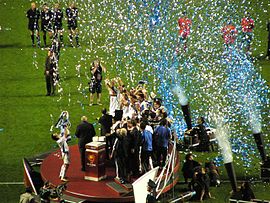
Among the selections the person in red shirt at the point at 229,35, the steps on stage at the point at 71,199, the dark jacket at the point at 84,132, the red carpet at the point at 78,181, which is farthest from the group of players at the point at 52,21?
the steps on stage at the point at 71,199

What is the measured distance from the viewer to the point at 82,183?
21875mm

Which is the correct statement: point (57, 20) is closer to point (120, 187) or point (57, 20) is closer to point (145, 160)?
point (145, 160)

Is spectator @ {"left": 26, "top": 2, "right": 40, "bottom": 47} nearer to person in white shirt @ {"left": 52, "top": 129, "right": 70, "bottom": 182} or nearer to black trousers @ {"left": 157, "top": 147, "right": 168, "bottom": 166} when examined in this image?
black trousers @ {"left": 157, "top": 147, "right": 168, "bottom": 166}

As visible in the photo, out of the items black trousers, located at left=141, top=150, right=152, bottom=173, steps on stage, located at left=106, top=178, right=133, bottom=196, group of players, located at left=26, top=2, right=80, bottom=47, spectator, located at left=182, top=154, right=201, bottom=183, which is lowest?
steps on stage, located at left=106, top=178, right=133, bottom=196

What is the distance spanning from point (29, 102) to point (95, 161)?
9.16 metres

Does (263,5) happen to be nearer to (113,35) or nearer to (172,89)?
(113,35)

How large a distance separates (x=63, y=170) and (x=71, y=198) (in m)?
1.10

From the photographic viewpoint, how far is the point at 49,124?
92.0ft

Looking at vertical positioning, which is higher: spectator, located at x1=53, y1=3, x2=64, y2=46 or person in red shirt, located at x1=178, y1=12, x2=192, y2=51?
spectator, located at x1=53, y1=3, x2=64, y2=46

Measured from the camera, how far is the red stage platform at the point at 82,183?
2092 centimetres

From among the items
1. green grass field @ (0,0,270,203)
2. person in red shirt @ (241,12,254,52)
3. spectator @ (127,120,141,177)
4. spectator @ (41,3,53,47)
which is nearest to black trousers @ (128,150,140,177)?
spectator @ (127,120,141,177)

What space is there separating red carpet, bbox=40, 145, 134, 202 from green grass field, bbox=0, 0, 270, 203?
931 mm

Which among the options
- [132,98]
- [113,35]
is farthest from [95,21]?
[132,98]

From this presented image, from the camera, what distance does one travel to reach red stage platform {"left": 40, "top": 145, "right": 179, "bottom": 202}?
20922 mm
